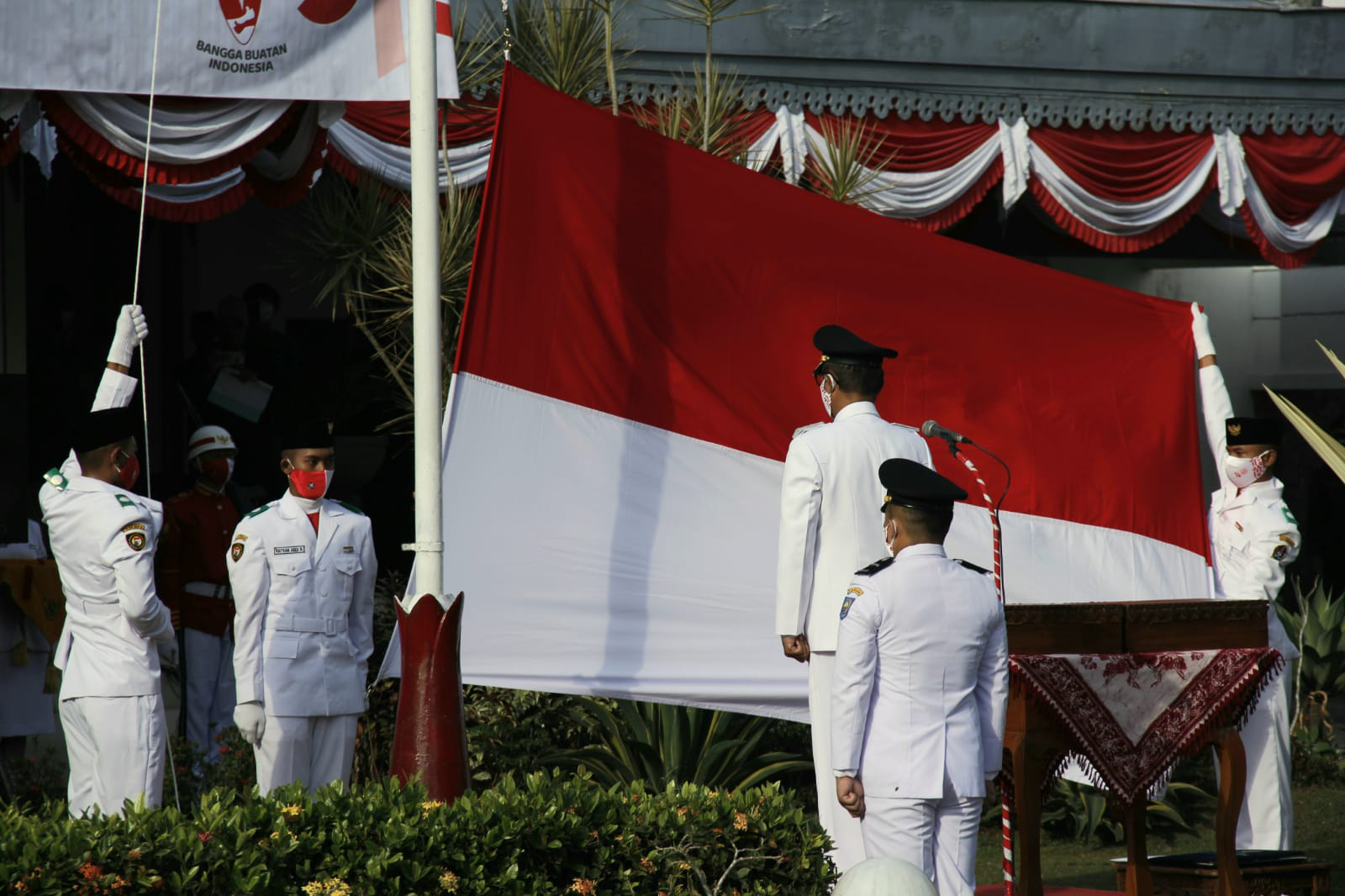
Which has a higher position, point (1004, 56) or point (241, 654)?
point (1004, 56)

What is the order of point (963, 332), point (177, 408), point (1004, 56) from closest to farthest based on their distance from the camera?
1. point (963, 332)
2. point (1004, 56)
3. point (177, 408)

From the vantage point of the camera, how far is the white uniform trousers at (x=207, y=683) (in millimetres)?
7754

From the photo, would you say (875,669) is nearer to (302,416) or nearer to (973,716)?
(973,716)

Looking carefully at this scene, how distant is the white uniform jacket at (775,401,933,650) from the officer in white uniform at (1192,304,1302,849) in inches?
81.0

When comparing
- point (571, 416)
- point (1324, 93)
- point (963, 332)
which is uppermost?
point (1324, 93)

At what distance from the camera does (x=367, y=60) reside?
6.63 metres

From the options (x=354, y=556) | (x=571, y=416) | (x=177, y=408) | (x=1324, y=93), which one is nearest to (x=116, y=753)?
(x=354, y=556)

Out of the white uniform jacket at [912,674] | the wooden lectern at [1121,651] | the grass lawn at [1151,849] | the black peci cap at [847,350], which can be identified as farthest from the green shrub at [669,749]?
the white uniform jacket at [912,674]

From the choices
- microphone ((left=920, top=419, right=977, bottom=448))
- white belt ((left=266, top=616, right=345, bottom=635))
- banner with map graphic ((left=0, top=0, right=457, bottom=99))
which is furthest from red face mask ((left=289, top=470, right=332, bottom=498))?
microphone ((left=920, top=419, right=977, bottom=448))

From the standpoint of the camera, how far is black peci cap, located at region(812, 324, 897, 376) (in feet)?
16.8

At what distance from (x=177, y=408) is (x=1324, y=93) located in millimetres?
7588

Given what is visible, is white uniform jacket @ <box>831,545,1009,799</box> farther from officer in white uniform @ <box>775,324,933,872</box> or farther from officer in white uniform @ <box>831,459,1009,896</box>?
officer in white uniform @ <box>775,324,933,872</box>

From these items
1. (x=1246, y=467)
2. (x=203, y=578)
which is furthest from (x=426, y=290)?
(x=1246, y=467)

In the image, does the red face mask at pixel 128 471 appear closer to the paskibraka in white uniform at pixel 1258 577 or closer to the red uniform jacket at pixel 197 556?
the red uniform jacket at pixel 197 556
